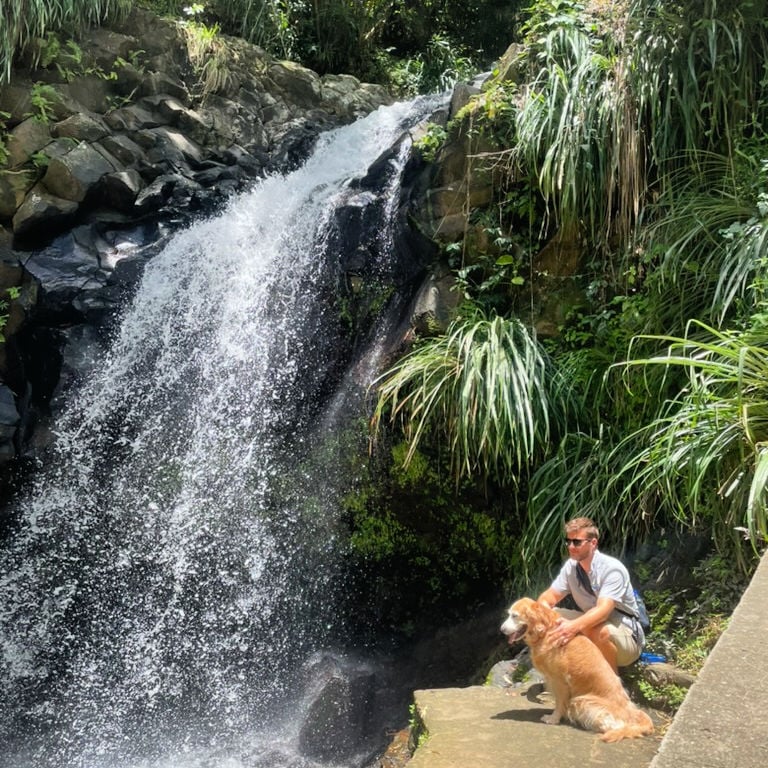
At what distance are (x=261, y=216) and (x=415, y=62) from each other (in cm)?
596

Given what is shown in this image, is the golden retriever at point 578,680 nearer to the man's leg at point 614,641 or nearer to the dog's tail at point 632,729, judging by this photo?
the dog's tail at point 632,729

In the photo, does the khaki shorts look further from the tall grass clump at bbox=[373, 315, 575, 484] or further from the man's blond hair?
the tall grass clump at bbox=[373, 315, 575, 484]

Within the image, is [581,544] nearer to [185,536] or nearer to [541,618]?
[541,618]

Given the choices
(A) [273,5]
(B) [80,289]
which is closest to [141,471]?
(B) [80,289]

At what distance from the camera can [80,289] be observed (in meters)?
7.73

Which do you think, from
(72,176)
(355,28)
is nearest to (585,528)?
(72,176)

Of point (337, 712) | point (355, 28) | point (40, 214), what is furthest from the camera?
point (355, 28)

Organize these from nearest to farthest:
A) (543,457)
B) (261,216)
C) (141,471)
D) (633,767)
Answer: (633,767) < (543,457) < (141,471) < (261,216)

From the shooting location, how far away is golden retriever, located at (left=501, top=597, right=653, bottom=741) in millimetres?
3211

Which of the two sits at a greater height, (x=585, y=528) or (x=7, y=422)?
(x=585, y=528)

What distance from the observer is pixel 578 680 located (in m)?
3.27

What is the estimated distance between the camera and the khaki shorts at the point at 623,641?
3529 mm

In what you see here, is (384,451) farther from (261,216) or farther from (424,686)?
(261,216)

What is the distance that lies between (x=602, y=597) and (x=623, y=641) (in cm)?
23
